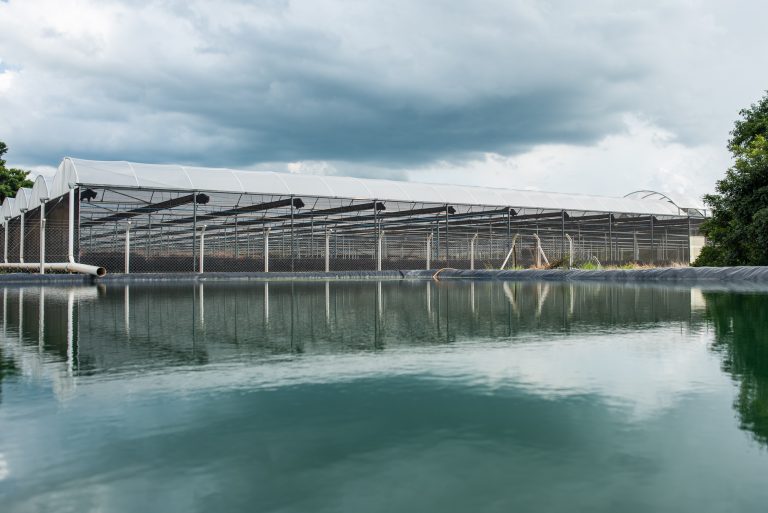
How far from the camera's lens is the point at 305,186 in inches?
1051

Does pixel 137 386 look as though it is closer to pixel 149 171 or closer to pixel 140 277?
pixel 140 277

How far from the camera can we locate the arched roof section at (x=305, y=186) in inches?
888

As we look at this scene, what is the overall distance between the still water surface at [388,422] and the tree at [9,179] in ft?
119

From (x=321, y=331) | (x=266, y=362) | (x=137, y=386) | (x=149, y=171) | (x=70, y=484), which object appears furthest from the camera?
(x=149, y=171)

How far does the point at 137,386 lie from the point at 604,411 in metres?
2.43

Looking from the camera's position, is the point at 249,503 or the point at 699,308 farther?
the point at 699,308

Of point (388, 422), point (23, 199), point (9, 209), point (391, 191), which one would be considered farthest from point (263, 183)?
point (388, 422)

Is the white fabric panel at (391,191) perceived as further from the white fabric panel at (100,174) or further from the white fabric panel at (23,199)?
the white fabric panel at (23,199)

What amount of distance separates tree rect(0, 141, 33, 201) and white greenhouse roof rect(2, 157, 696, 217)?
3596mm

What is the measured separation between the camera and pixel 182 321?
702cm

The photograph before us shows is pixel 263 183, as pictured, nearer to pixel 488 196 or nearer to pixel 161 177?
pixel 161 177

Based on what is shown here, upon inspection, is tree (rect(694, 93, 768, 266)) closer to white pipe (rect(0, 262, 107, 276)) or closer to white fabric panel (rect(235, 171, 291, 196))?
white fabric panel (rect(235, 171, 291, 196))

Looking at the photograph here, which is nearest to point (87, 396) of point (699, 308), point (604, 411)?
point (604, 411)

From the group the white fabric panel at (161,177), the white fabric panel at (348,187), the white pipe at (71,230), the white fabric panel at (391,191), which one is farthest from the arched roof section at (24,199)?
the white fabric panel at (391,191)
